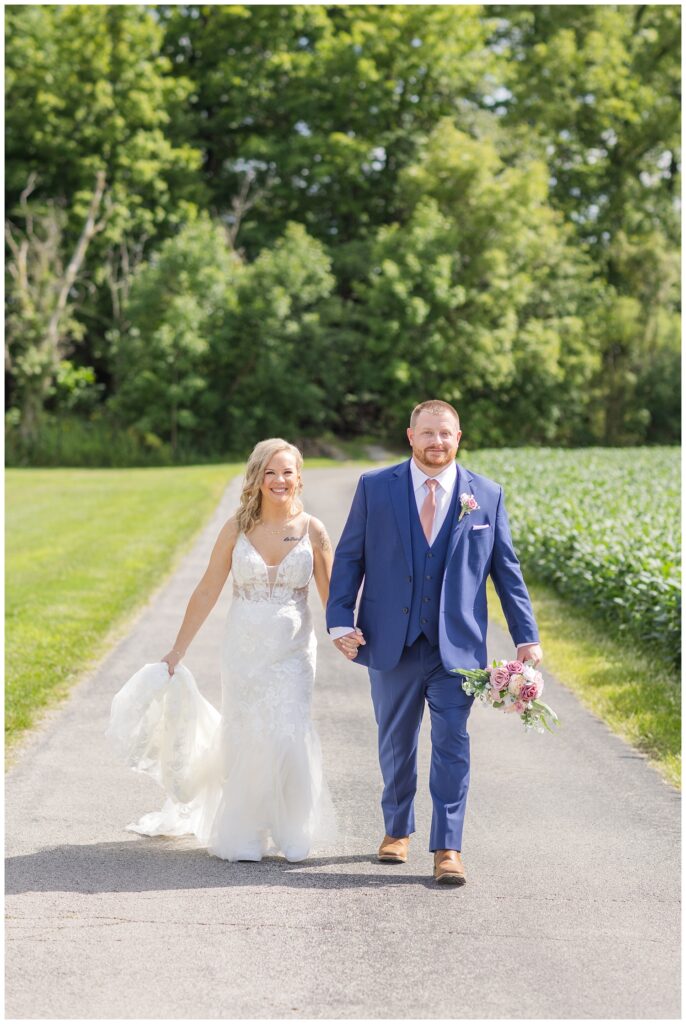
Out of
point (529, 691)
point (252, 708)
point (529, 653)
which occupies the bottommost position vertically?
point (252, 708)

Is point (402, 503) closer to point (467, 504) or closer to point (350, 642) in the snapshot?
point (467, 504)

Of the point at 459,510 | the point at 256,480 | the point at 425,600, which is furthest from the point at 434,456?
the point at 256,480

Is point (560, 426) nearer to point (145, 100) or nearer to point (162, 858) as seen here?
point (145, 100)

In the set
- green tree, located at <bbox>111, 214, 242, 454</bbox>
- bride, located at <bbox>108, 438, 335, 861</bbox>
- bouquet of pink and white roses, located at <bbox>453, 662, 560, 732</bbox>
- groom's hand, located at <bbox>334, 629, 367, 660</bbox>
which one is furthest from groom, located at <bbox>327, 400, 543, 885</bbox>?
green tree, located at <bbox>111, 214, 242, 454</bbox>

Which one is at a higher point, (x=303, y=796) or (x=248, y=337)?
(x=248, y=337)

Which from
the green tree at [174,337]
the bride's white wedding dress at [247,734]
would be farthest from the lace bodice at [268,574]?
the green tree at [174,337]

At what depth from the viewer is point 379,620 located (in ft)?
17.8

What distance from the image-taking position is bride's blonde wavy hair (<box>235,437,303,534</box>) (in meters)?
5.69

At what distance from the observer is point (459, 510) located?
5.46 m

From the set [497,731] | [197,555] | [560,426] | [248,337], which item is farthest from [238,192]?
[497,731]

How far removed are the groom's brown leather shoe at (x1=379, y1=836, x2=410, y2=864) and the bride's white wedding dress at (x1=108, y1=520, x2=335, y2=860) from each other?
0.27 metres

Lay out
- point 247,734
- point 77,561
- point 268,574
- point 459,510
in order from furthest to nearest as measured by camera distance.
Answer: point 77,561
point 268,574
point 247,734
point 459,510

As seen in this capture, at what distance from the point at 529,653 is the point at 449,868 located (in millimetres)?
977

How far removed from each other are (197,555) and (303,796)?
11544 millimetres
